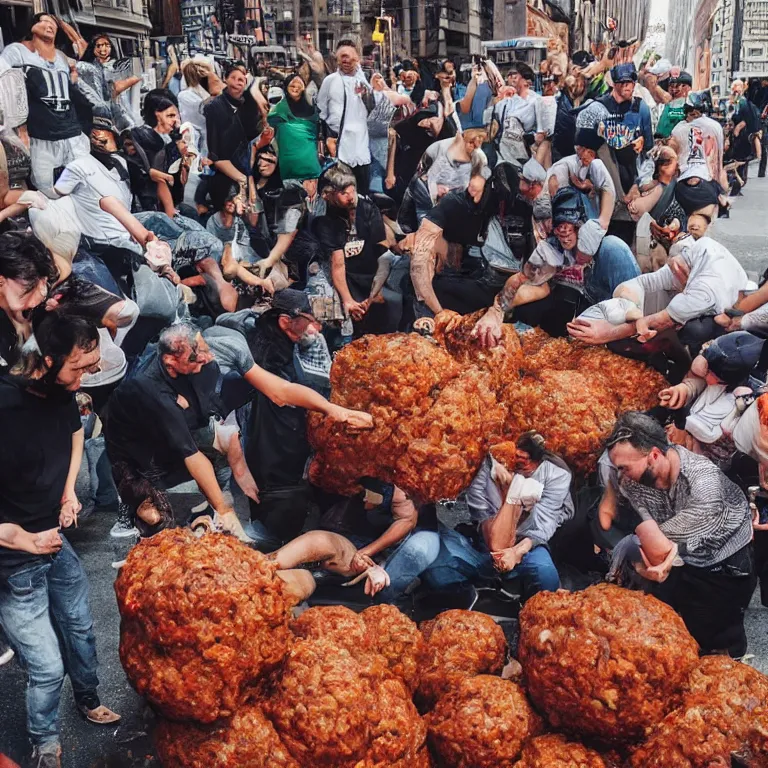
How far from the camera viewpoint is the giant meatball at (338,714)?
297cm

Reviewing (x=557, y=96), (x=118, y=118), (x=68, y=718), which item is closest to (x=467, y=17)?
(x=557, y=96)

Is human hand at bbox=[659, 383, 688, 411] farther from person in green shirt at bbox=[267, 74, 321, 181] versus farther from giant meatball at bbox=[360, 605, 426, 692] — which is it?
person in green shirt at bbox=[267, 74, 321, 181]

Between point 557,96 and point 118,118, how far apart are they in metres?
4.92

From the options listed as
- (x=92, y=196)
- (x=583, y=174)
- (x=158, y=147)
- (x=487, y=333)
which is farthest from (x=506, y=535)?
(x=158, y=147)

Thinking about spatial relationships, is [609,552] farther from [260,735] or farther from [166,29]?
[166,29]

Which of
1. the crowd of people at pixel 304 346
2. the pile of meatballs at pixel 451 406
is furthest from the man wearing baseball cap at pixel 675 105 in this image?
the pile of meatballs at pixel 451 406

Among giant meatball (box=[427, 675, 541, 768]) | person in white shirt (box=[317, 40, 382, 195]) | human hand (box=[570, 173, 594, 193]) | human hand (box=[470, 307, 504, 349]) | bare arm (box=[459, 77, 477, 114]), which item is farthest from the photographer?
bare arm (box=[459, 77, 477, 114])

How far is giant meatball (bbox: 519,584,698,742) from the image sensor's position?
3.08 m

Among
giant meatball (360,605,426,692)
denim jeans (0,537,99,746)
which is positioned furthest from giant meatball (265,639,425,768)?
denim jeans (0,537,99,746)

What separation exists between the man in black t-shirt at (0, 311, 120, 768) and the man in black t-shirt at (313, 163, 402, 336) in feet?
7.67

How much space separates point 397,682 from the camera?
326 cm

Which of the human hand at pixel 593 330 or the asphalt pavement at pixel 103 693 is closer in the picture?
the asphalt pavement at pixel 103 693

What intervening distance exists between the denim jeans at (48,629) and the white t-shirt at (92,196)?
201 centimetres

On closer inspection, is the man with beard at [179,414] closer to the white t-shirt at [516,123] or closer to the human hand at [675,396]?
the human hand at [675,396]
